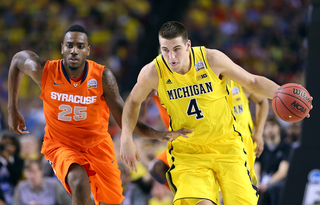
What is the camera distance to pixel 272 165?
6.52 meters

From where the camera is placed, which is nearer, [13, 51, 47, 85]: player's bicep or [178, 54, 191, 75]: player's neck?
[178, 54, 191, 75]: player's neck

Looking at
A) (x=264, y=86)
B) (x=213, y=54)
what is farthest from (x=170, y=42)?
(x=264, y=86)

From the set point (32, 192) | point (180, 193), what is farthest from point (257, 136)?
point (32, 192)

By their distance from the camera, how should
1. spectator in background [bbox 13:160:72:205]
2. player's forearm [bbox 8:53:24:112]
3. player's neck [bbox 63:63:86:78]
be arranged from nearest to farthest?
player's neck [bbox 63:63:86:78] < player's forearm [bbox 8:53:24:112] < spectator in background [bbox 13:160:72:205]

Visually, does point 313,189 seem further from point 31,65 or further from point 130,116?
point 31,65

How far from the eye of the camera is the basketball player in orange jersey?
4074mm

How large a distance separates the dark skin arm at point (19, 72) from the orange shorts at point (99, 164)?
1.57 feet

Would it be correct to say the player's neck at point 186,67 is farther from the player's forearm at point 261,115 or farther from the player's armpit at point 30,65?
the player's forearm at point 261,115

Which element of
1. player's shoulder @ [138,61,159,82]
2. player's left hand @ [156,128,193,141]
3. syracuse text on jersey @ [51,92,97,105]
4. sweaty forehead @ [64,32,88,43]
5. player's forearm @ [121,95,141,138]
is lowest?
player's left hand @ [156,128,193,141]

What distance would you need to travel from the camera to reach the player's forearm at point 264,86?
3.43 meters

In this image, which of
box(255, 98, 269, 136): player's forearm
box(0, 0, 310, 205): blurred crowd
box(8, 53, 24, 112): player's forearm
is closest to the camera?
box(8, 53, 24, 112): player's forearm

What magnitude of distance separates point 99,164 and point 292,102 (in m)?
2.15

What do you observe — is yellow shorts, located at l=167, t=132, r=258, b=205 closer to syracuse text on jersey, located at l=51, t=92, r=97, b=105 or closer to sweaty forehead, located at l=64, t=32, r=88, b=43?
syracuse text on jersey, located at l=51, t=92, r=97, b=105

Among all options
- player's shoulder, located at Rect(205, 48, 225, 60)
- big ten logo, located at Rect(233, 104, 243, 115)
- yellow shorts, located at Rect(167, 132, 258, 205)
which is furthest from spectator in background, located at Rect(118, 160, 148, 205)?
player's shoulder, located at Rect(205, 48, 225, 60)
